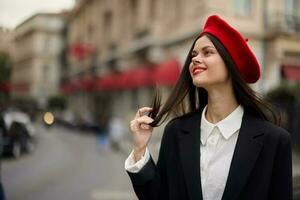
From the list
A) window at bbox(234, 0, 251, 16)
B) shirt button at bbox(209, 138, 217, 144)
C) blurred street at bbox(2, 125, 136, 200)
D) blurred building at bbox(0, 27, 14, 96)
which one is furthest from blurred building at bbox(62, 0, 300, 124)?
blurred street at bbox(2, 125, 136, 200)

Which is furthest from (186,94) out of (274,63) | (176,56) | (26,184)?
(176,56)

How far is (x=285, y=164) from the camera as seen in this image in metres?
1.57

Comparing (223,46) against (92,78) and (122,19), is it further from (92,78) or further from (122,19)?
(92,78)

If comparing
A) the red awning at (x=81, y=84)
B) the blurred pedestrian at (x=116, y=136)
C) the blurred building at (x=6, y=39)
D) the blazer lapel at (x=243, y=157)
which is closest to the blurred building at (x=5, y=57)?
the blurred building at (x=6, y=39)

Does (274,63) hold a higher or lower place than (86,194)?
higher

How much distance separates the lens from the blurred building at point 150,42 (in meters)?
12.4

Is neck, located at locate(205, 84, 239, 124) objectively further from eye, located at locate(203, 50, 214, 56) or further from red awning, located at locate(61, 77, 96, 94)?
red awning, located at locate(61, 77, 96, 94)

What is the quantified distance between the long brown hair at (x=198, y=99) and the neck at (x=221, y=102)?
0.03 metres

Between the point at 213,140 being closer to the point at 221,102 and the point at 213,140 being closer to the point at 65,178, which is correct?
the point at 221,102

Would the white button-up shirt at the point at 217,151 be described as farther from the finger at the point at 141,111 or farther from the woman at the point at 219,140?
the finger at the point at 141,111

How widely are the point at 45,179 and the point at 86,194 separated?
188cm

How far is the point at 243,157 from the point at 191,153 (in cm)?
20

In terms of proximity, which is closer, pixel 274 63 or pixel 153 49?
pixel 274 63

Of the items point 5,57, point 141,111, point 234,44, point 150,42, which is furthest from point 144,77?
point 234,44
